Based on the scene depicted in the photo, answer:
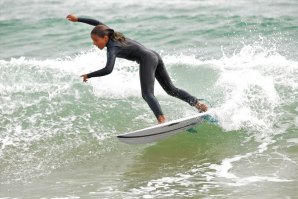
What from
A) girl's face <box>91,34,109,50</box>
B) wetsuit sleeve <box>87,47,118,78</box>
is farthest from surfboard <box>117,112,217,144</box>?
girl's face <box>91,34,109,50</box>

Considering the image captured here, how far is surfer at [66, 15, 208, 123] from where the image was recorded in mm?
8148

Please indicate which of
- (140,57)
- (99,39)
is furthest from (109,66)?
(140,57)

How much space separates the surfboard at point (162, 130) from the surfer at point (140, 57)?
0.41ft

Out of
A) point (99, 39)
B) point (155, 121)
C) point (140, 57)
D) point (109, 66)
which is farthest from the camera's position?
point (155, 121)

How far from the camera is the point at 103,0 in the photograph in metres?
21.2

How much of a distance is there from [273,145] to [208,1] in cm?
1162

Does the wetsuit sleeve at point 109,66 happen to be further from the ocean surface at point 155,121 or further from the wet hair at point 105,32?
the ocean surface at point 155,121

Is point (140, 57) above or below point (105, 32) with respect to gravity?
below

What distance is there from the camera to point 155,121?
32.4ft

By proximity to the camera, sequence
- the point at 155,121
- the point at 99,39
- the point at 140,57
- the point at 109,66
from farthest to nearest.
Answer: the point at 155,121
the point at 140,57
the point at 99,39
the point at 109,66

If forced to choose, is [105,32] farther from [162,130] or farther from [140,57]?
[162,130]

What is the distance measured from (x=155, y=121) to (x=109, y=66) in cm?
213

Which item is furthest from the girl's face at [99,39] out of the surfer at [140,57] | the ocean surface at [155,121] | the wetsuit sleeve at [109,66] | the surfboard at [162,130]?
the ocean surface at [155,121]

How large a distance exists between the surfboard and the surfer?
124mm
